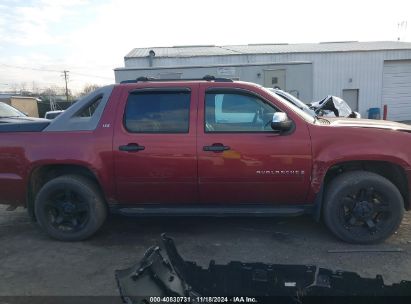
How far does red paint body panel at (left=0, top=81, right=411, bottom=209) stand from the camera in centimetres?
387

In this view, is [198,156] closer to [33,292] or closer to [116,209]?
[116,209]

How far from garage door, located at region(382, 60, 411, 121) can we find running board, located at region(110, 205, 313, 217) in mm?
21416

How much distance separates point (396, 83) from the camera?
74.0ft

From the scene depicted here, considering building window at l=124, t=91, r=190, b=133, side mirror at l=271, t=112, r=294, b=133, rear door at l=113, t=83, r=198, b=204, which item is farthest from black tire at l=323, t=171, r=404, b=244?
building window at l=124, t=91, r=190, b=133

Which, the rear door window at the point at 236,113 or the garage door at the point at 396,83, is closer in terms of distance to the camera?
the rear door window at the point at 236,113

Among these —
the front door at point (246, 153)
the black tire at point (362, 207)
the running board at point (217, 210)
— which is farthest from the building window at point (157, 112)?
the black tire at point (362, 207)

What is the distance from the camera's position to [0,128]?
432 centimetres

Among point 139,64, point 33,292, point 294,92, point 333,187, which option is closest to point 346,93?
point 294,92

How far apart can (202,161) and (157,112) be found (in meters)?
0.78

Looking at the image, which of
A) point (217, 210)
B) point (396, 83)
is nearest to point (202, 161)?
point (217, 210)

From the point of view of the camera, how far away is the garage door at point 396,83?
22422mm

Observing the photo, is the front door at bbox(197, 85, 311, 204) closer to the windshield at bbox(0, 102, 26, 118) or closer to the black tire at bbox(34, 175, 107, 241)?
the black tire at bbox(34, 175, 107, 241)

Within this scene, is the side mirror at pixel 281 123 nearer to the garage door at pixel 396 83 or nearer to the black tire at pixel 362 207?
the black tire at pixel 362 207

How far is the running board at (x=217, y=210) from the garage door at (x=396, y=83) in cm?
2142
